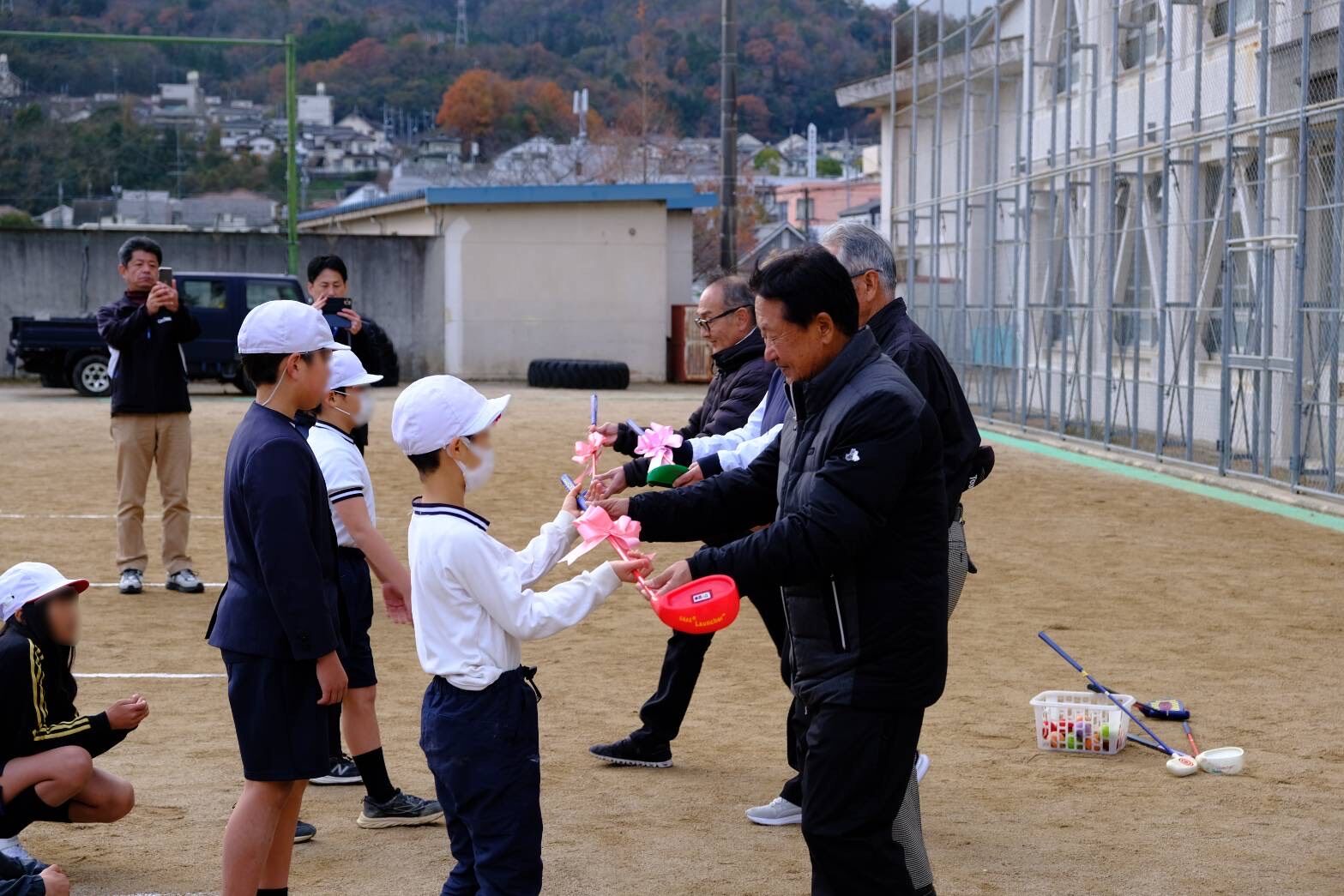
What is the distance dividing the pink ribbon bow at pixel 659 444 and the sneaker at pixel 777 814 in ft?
4.07

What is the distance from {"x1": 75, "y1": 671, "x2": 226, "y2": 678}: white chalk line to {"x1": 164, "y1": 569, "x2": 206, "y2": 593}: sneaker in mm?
2000

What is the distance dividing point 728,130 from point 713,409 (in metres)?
23.2

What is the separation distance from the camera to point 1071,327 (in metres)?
19.6

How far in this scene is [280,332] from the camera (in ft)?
13.4

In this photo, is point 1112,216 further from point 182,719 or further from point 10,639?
point 10,639

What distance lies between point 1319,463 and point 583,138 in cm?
4893

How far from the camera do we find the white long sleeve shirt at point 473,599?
3580 millimetres

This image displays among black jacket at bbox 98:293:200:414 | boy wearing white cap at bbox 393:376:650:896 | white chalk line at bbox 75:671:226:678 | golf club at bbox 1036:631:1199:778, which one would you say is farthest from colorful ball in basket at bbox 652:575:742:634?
black jacket at bbox 98:293:200:414

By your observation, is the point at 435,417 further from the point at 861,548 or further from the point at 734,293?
the point at 734,293

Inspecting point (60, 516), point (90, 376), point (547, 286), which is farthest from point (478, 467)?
point (547, 286)

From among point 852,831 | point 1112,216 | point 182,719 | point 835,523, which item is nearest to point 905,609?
point 835,523

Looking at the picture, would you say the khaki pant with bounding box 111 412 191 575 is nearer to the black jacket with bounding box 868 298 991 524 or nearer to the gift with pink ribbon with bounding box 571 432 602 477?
the gift with pink ribbon with bounding box 571 432 602 477

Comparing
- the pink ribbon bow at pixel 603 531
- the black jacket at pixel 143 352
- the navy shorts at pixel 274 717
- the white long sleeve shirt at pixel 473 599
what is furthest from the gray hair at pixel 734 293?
the black jacket at pixel 143 352

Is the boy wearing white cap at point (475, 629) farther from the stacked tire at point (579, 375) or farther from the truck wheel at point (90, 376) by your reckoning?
the stacked tire at point (579, 375)
